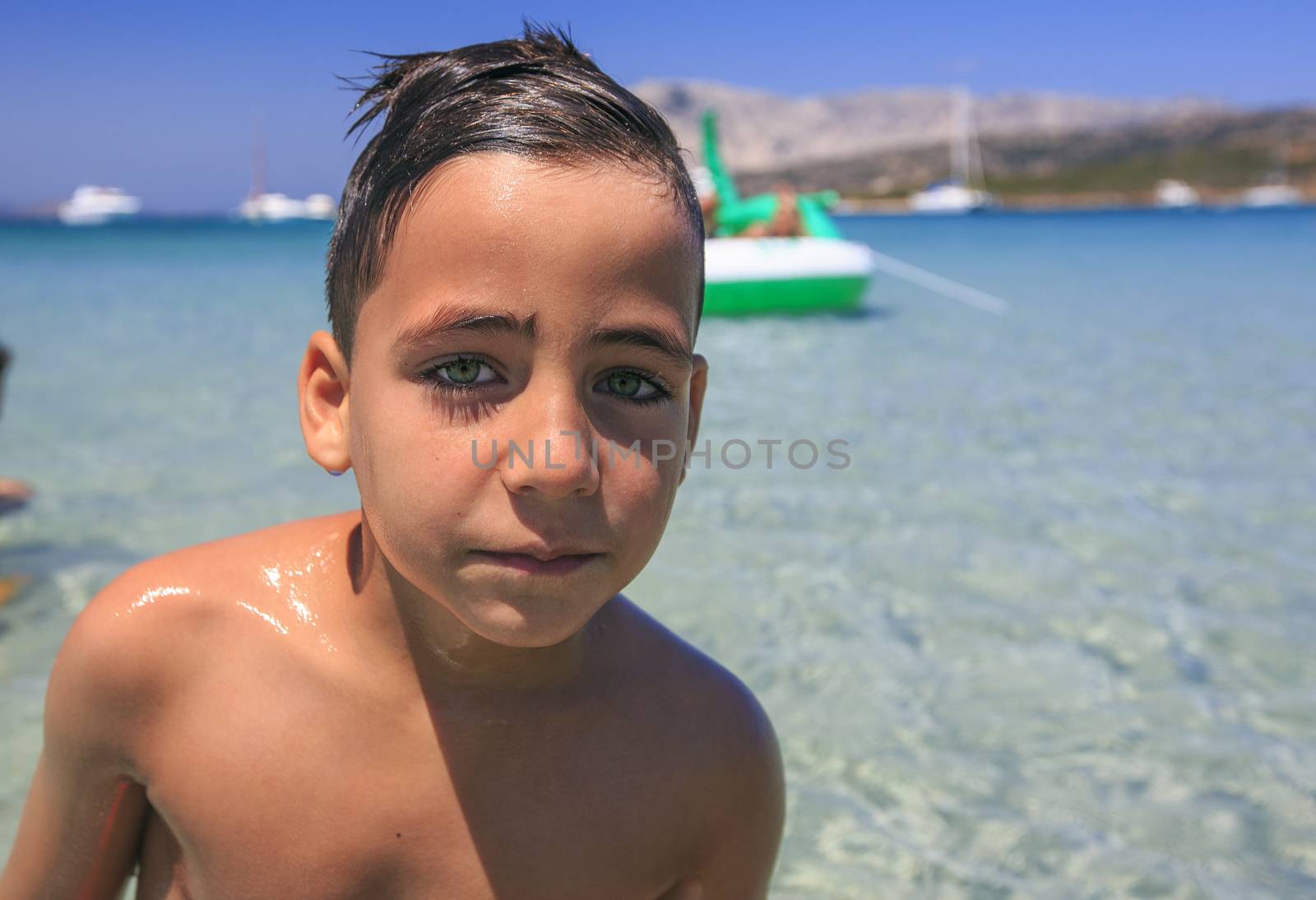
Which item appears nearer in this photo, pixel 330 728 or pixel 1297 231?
pixel 330 728

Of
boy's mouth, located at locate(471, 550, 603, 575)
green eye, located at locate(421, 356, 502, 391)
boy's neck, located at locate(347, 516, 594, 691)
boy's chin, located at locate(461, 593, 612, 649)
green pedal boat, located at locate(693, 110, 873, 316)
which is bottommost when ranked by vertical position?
green pedal boat, located at locate(693, 110, 873, 316)

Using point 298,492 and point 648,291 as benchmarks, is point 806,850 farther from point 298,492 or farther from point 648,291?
point 298,492

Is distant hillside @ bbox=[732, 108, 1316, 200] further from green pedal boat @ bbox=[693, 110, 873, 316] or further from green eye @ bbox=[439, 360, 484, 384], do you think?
green eye @ bbox=[439, 360, 484, 384]

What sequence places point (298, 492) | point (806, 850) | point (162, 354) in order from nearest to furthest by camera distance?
point (806, 850) → point (298, 492) → point (162, 354)

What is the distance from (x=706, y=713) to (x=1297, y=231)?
38.5 m

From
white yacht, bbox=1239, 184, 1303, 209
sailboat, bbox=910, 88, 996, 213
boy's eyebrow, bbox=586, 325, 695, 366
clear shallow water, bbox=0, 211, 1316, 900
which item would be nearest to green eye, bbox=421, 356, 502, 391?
boy's eyebrow, bbox=586, 325, 695, 366

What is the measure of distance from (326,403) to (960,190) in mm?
67959

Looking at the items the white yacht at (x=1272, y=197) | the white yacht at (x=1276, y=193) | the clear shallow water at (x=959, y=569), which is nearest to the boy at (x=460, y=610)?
the clear shallow water at (x=959, y=569)

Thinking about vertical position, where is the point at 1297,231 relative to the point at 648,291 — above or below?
below

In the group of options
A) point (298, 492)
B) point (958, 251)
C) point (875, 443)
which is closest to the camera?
point (298, 492)

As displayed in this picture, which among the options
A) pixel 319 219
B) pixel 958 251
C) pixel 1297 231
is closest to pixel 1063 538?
pixel 958 251

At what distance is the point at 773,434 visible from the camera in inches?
233

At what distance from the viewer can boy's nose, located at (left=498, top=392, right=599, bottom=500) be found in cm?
105

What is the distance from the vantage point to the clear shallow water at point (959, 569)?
2.33m
